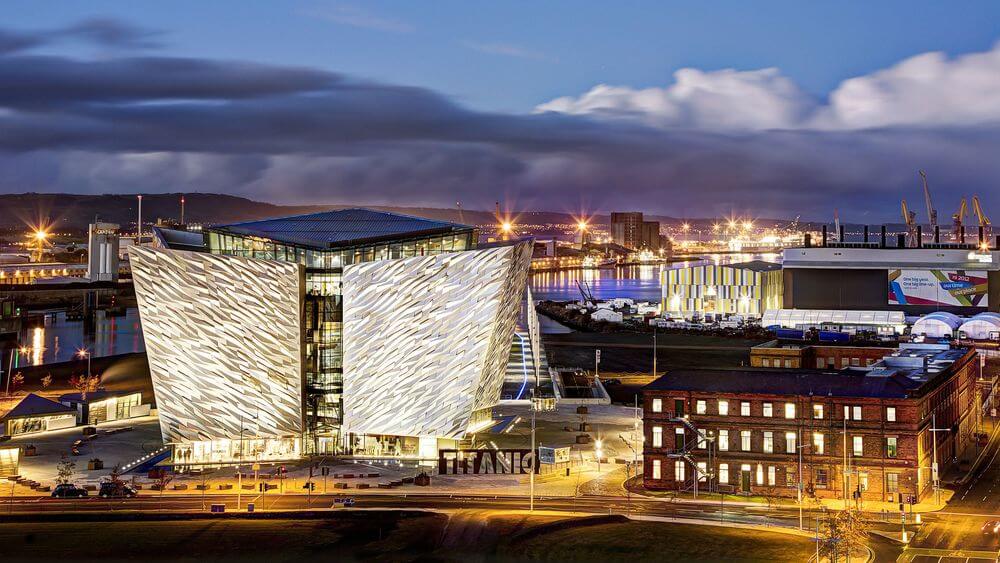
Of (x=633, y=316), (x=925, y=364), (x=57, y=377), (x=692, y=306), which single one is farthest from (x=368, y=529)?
(x=633, y=316)

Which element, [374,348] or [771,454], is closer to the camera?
[771,454]

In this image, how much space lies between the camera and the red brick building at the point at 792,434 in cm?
5416

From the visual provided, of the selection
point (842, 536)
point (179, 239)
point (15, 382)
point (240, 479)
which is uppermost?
point (179, 239)

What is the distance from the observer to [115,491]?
54.9 meters

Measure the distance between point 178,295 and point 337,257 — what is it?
27.3 feet

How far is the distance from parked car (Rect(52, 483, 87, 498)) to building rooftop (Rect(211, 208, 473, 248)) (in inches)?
658

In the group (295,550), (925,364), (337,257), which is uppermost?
(337,257)

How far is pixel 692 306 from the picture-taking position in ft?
534

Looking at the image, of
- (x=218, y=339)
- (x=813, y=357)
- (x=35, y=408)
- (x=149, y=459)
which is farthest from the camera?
(x=813, y=357)

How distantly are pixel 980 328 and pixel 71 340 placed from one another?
357 ft

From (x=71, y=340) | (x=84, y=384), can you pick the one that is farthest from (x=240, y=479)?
(x=71, y=340)

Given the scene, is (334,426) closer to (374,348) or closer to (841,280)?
(374,348)

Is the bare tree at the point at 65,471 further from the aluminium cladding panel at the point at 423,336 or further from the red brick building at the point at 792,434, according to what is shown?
the red brick building at the point at 792,434

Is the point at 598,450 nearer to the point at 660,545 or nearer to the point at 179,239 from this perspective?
the point at 660,545
